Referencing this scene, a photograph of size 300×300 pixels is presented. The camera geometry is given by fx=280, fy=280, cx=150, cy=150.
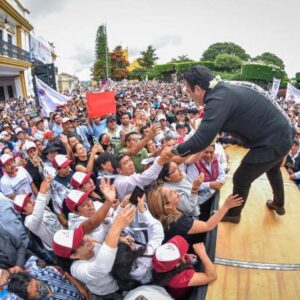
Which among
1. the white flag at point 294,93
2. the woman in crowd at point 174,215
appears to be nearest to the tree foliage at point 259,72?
the white flag at point 294,93

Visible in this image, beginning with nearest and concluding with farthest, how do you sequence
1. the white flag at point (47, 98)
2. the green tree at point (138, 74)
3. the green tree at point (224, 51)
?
the white flag at point (47, 98)
the green tree at point (138, 74)
the green tree at point (224, 51)

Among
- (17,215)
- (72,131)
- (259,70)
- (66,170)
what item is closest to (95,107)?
(72,131)

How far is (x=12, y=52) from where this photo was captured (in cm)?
1948

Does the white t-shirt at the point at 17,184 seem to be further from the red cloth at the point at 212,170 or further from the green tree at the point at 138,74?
the green tree at the point at 138,74

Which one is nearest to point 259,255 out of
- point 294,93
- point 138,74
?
point 294,93

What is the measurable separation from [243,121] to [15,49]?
22110 millimetres

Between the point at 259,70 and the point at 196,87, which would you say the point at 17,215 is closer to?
the point at 196,87

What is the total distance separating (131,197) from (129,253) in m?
0.40

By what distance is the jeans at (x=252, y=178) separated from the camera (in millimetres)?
2287

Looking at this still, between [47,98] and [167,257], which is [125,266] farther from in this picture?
[47,98]

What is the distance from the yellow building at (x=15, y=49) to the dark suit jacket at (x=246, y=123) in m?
19.2

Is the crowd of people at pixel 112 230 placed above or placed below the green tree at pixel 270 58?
below

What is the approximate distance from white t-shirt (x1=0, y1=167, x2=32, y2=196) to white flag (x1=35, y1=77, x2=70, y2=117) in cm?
407

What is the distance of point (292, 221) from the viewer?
8.15 feet
